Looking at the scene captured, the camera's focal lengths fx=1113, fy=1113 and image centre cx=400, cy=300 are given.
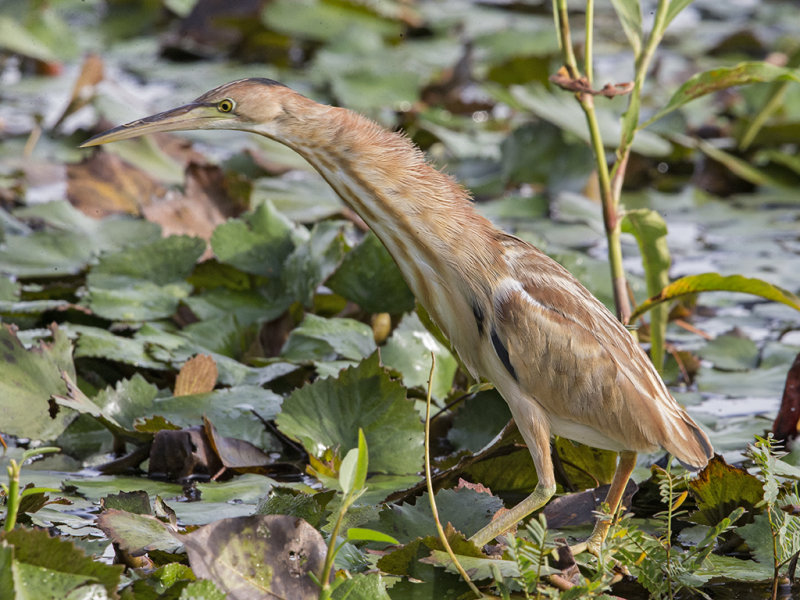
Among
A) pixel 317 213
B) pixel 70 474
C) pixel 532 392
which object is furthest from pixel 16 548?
pixel 317 213

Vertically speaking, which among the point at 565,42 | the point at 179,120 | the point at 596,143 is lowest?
the point at 596,143

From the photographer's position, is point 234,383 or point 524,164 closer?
point 234,383

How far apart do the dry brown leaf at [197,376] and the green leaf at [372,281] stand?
1.75 ft

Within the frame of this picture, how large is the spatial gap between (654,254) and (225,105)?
1.22 meters

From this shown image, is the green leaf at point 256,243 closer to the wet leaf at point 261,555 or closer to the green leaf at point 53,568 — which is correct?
the wet leaf at point 261,555

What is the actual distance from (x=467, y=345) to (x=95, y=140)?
833mm

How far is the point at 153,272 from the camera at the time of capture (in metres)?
3.24

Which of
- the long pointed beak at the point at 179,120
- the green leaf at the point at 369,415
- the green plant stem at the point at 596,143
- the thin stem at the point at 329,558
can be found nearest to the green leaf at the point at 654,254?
the green plant stem at the point at 596,143

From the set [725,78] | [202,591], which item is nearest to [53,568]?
[202,591]

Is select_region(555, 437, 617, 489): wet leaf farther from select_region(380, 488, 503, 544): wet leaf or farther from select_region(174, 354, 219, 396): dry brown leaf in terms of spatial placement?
select_region(174, 354, 219, 396): dry brown leaf

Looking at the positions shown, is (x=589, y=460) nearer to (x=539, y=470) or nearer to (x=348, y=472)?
(x=539, y=470)

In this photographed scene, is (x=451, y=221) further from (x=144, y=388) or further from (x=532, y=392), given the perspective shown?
(x=144, y=388)

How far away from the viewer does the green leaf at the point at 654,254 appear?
2.73m

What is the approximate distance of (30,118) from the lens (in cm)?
512
